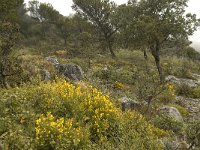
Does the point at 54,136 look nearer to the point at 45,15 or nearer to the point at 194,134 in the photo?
the point at 194,134

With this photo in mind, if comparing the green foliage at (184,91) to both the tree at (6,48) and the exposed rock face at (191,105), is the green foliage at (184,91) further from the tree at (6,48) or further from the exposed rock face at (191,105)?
the tree at (6,48)

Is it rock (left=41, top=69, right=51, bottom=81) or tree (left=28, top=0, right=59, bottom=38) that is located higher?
tree (left=28, top=0, right=59, bottom=38)

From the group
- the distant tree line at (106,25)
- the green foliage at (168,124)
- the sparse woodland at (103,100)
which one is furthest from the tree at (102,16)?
the green foliage at (168,124)

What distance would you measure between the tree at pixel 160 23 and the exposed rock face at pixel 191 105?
18.7ft

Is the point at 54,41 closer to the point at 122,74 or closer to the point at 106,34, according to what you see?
the point at 106,34

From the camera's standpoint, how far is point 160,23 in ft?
94.0

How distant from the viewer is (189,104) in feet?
70.1

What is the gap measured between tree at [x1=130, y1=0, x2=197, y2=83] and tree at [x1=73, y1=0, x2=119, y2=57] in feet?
47.8

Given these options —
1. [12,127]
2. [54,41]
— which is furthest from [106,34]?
[12,127]

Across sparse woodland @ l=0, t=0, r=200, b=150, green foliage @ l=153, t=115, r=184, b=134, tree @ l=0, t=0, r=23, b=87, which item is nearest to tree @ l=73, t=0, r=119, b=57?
sparse woodland @ l=0, t=0, r=200, b=150

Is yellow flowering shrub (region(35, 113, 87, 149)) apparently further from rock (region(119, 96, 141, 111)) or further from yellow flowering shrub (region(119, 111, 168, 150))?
rock (region(119, 96, 141, 111))

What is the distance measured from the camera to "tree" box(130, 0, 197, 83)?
28.1m

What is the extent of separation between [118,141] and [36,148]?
9.68 feet

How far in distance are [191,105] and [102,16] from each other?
28205 millimetres
